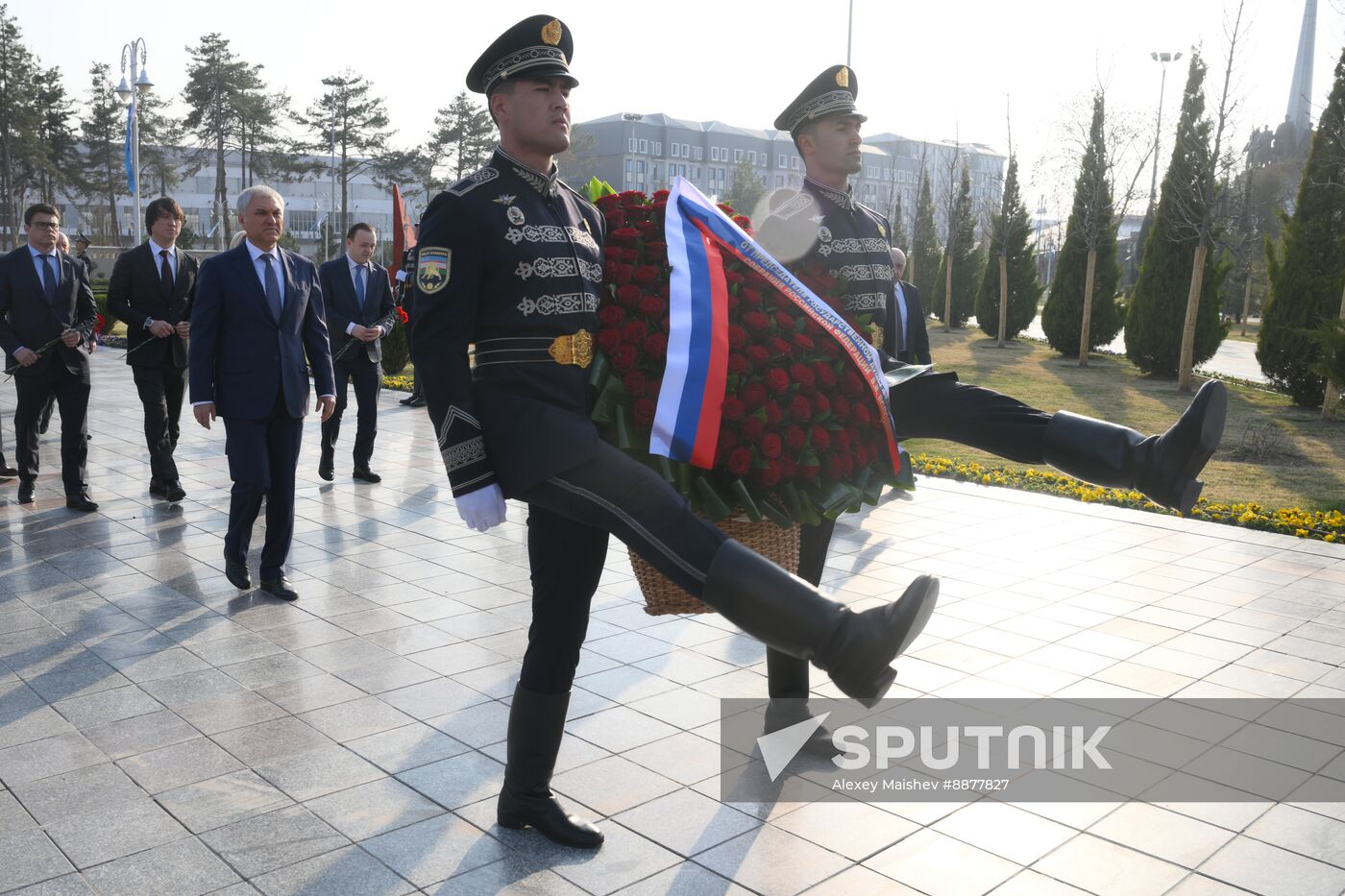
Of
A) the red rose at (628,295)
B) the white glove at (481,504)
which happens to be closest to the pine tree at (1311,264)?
the red rose at (628,295)

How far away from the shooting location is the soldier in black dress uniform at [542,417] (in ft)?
9.02

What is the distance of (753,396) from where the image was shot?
10.4 ft

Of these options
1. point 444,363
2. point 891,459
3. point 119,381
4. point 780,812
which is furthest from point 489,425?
point 119,381

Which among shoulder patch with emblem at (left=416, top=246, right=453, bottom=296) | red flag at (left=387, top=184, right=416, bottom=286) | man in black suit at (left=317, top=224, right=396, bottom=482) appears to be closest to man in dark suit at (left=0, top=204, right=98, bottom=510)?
man in black suit at (left=317, top=224, right=396, bottom=482)

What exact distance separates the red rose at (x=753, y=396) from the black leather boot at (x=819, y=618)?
56cm

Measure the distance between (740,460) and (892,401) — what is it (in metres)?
0.75

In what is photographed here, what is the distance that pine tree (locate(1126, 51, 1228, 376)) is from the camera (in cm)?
2014

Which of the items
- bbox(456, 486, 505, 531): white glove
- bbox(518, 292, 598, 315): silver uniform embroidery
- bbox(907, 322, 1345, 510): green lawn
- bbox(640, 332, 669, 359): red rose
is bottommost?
bbox(907, 322, 1345, 510): green lawn

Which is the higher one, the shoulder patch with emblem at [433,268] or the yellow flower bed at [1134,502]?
the shoulder patch with emblem at [433,268]

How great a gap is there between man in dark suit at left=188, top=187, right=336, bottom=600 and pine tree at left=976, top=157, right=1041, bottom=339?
25.8m

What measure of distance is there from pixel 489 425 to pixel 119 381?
16.6 m

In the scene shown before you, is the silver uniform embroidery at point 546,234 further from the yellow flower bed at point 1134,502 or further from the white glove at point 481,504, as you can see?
the yellow flower bed at point 1134,502

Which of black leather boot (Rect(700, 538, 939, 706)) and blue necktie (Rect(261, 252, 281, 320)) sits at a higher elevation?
blue necktie (Rect(261, 252, 281, 320))

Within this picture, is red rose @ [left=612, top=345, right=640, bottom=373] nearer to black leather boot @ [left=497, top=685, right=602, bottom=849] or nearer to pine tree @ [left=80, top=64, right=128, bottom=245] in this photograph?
black leather boot @ [left=497, top=685, right=602, bottom=849]
